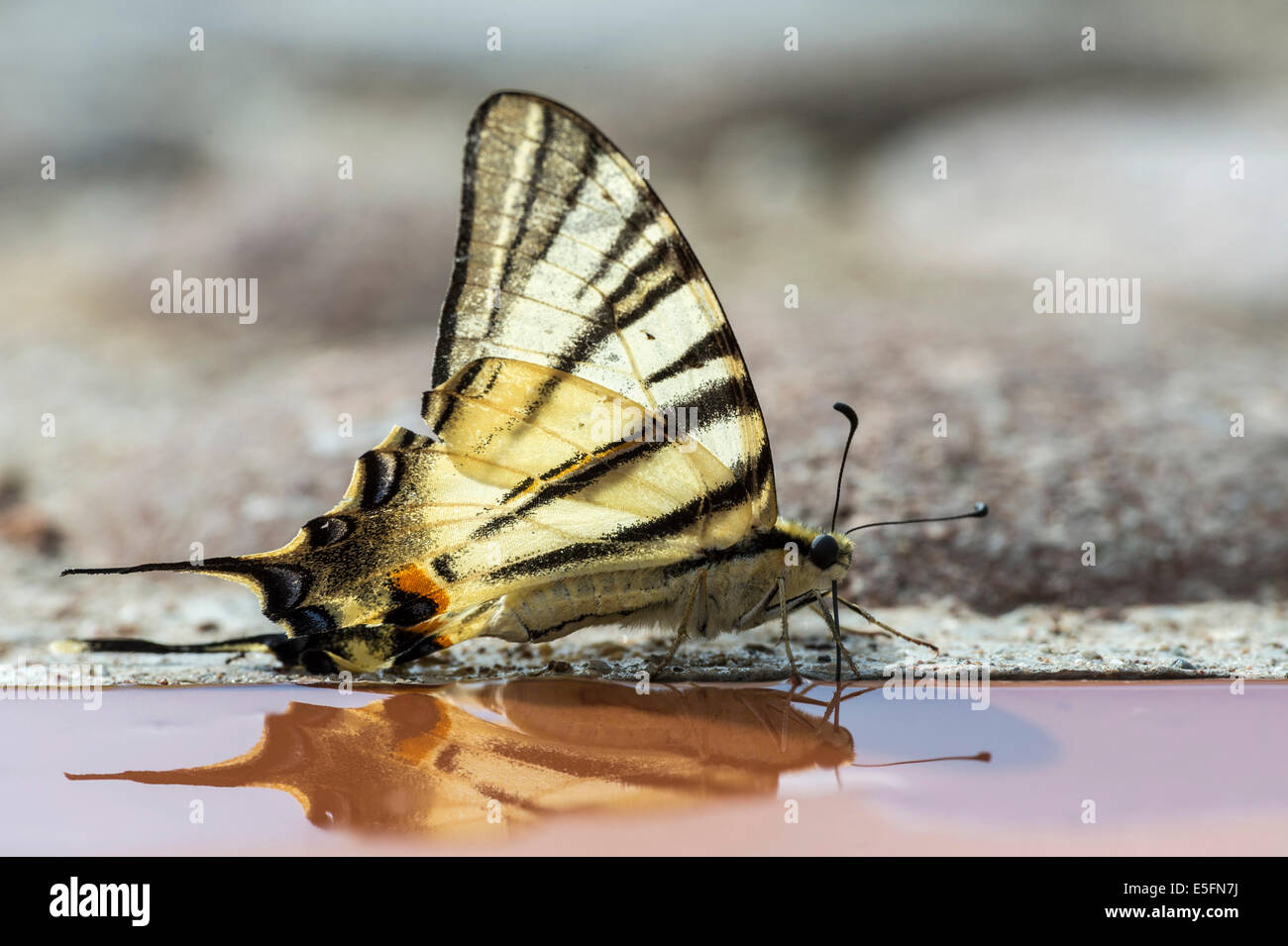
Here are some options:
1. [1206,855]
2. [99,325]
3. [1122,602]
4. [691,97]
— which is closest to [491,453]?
[1206,855]

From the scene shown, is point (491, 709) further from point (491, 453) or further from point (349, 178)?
point (349, 178)

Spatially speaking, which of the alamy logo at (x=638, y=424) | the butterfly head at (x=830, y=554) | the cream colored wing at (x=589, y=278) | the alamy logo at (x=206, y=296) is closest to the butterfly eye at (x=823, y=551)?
the butterfly head at (x=830, y=554)

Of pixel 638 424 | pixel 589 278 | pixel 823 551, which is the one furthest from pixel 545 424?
pixel 823 551

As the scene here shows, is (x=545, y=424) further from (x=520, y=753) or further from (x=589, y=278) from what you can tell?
(x=520, y=753)

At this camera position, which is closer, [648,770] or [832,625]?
[648,770]

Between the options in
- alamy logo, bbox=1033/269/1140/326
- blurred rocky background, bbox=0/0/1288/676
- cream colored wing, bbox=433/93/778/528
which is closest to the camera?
cream colored wing, bbox=433/93/778/528

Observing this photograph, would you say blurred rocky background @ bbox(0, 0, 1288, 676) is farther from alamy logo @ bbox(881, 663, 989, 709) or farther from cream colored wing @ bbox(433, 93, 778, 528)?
cream colored wing @ bbox(433, 93, 778, 528)
